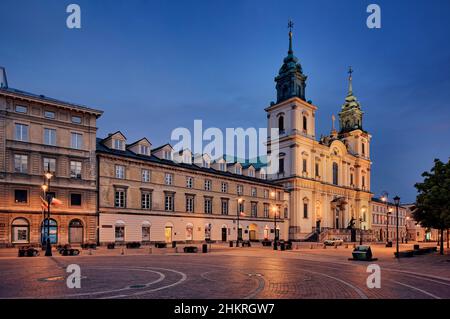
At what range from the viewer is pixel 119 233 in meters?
44.9

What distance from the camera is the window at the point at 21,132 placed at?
38.2m

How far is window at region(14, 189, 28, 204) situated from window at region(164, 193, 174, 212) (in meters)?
18.1

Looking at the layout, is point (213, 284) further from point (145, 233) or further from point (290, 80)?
point (290, 80)

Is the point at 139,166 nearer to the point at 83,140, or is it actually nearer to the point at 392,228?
the point at 83,140

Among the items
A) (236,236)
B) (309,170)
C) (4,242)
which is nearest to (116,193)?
(4,242)

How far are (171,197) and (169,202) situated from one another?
78 cm

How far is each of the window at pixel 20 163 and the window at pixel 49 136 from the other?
2810 mm

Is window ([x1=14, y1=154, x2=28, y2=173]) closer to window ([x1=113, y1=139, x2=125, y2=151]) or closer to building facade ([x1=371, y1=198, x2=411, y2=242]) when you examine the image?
window ([x1=113, y1=139, x2=125, y2=151])

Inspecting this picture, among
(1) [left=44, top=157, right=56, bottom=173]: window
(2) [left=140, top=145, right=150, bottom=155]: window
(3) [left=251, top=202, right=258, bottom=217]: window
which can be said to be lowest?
→ (3) [left=251, top=202, right=258, bottom=217]: window

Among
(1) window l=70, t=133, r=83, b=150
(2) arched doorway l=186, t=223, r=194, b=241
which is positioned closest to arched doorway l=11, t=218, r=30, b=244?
(1) window l=70, t=133, r=83, b=150

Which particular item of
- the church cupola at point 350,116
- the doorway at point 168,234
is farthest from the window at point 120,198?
the church cupola at point 350,116

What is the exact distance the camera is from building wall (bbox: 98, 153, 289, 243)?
44062 millimetres

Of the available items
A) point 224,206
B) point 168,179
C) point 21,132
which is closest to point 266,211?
point 224,206
